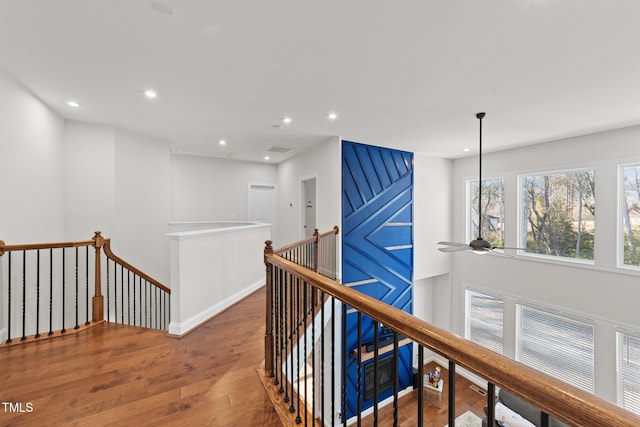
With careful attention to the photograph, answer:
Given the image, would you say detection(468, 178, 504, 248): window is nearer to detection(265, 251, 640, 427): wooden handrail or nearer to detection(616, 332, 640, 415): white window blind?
detection(616, 332, 640, 415): white window blind

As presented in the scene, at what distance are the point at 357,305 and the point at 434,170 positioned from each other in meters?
6.28

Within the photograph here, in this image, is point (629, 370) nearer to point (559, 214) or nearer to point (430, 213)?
point (559, 214)

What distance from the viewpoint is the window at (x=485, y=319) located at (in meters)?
5.80

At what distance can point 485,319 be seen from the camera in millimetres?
6051

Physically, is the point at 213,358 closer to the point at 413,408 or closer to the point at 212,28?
the point at 212,28

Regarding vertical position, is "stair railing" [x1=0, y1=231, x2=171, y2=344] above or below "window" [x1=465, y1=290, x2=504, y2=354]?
above

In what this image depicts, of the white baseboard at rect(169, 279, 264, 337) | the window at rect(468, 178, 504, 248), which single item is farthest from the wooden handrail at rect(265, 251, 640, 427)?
the window at rect(468, 178, 504, 248)

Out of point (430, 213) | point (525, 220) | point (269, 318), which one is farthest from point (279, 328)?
point (525, 220)

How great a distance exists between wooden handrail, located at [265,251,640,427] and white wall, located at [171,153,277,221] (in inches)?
265

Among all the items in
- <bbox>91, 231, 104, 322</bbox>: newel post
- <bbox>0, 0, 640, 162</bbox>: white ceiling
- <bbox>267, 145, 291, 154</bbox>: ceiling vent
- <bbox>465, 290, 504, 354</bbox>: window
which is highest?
<bbox>267, 145, 291, 154</bbox>: ceiling vent

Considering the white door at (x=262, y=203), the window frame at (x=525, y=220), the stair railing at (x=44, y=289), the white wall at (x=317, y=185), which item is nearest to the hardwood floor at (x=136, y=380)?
the stair railing at (x=44, y=289)

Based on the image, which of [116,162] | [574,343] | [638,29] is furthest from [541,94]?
[116,162]

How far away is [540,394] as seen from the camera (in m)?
0.58

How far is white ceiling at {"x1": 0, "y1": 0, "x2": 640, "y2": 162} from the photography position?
6.04 ft
